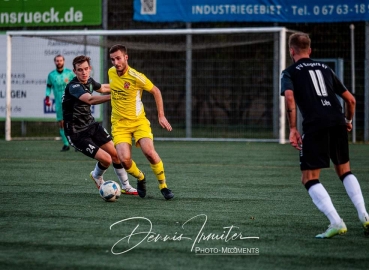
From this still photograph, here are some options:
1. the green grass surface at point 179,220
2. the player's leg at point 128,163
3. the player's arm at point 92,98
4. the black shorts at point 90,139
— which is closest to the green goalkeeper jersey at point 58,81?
the green grass surface at point 179,220

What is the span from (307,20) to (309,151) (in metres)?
14.7

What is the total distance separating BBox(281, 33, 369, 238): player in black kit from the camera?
6.71 meters

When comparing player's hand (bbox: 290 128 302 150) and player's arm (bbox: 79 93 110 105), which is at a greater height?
player's arm (bbox: 79 93 110 105)

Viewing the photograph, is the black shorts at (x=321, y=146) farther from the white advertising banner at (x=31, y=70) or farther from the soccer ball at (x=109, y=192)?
the white advertising banner at (x=31, y=70)

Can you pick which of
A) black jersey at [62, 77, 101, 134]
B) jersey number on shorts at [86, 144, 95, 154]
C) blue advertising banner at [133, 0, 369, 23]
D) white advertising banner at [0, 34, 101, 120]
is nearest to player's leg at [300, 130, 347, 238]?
jersey number on shorts at [86, 144, 95, 154]

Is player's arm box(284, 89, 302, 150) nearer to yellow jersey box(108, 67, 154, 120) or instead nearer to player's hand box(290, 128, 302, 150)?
player's hand box(290, 128, 302, 150)

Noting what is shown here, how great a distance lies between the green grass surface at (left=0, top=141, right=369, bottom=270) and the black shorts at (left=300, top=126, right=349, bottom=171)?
591mm

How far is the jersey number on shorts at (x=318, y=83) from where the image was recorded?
267 inches

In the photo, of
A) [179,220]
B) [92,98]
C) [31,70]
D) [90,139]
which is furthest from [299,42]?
[31,70]

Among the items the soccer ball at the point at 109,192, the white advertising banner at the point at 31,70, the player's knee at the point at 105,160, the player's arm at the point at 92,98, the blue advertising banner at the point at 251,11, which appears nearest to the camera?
the soccer ball at the point at 109,192

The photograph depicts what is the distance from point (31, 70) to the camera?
22.0 meters

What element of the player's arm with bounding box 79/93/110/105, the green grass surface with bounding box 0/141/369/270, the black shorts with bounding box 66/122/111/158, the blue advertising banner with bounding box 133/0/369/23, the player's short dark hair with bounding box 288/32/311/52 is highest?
the blue advertising banner with bounding box 133/0/369/23

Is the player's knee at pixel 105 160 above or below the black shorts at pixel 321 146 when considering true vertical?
below

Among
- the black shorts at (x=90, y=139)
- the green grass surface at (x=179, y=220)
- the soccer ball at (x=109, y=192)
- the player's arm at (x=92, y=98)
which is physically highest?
the player's arm at (x=92, y=98)
